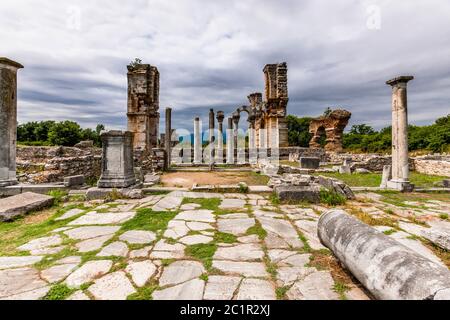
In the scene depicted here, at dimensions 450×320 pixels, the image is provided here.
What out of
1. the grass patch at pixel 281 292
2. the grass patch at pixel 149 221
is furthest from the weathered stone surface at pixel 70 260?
the grass patch at pixel 281 292

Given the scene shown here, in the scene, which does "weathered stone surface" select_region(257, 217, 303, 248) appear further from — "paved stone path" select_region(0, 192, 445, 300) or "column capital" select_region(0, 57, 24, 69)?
"column capital" select_region(0, 57, 24, 69)

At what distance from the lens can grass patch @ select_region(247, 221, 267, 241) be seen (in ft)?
11.3

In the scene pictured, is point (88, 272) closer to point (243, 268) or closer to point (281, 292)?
point (243, 268)

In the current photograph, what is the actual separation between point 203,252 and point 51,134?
123 feet

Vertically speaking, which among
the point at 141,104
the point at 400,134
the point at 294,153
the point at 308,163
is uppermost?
the point at 141,104

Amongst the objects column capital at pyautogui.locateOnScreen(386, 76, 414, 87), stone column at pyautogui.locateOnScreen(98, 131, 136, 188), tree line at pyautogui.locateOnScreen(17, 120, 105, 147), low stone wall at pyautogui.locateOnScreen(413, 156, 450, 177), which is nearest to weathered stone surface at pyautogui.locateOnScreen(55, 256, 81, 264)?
stone column at pyautogui.locateOnScreen(98, 131, 136, 188)

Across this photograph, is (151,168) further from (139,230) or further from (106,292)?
(106,292)

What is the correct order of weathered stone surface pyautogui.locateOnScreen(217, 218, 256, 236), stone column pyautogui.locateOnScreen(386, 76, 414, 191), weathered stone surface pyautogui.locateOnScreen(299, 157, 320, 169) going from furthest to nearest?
weathered stone surface pyautogui.locateOnScreen(299, 157, 320, 169), stone column pyautogui.locateOnScreen(386, 76, 414, 191), weathered stone surface pyautogui.locateOnScreen(217, 218, 256, 236)

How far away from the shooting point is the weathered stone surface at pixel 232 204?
200 inches

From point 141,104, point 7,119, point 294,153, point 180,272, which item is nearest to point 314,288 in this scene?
point 180,272

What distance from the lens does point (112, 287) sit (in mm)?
2121

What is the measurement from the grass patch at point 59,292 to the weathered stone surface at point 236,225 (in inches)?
80.3

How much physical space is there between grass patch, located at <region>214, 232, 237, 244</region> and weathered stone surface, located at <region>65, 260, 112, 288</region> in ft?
4.33

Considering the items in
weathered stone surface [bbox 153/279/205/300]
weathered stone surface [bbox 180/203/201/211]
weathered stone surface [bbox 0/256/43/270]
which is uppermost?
weathered stone surface [bbox 180/203/201/211]
